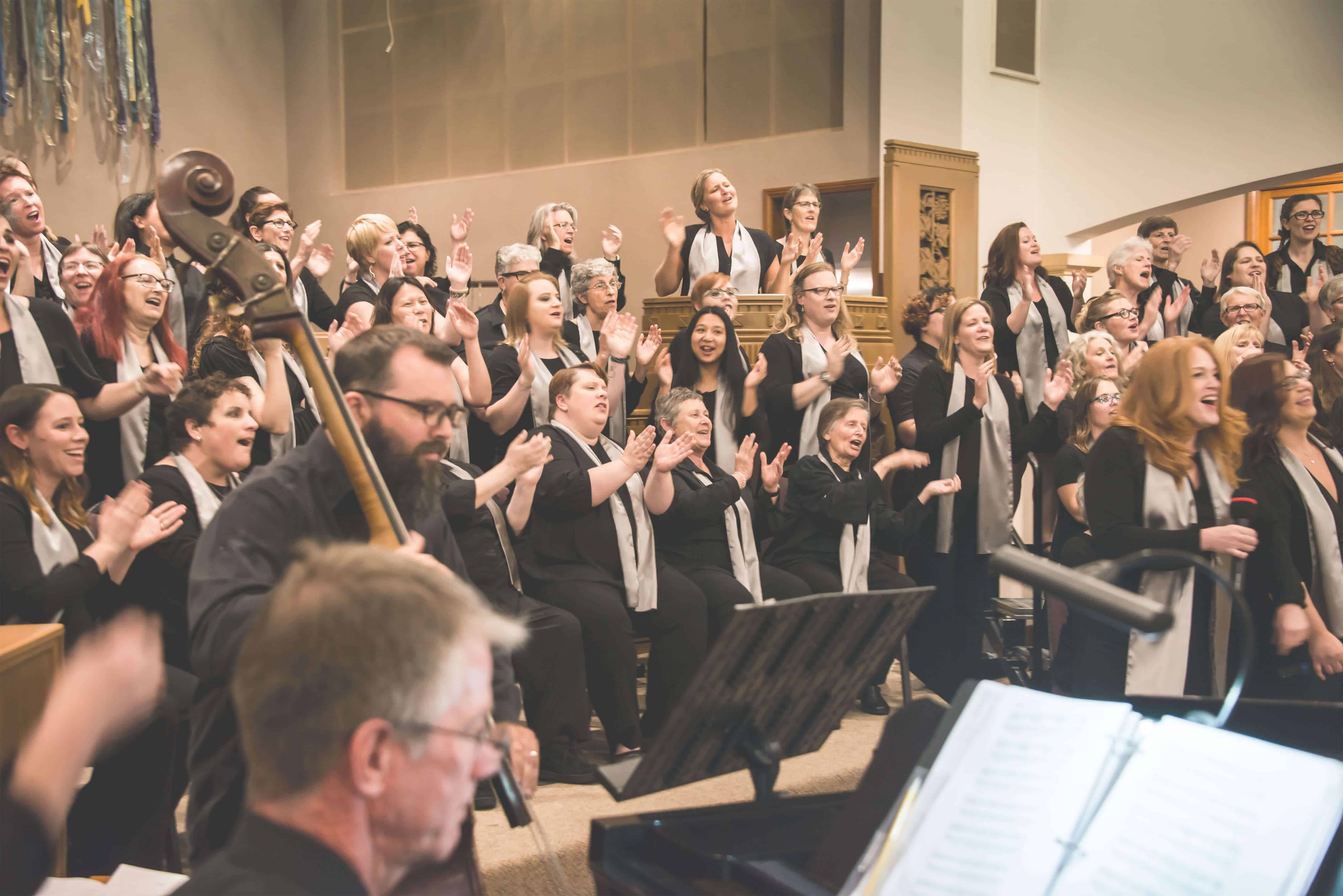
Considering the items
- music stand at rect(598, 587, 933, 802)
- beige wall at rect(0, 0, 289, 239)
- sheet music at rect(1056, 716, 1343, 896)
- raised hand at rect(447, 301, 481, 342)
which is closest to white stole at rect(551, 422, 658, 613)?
raised hand at rect(447, 301, 481, 342)

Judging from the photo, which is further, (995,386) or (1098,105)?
(1098,105)

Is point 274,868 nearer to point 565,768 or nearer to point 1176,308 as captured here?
point 565,768

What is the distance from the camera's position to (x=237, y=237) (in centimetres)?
209

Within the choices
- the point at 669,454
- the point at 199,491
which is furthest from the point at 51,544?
the point at 669,454

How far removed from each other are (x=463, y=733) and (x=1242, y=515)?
2900 millimetres

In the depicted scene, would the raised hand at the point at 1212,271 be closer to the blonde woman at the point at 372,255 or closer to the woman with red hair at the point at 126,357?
the blonde woman at the point at 372,255

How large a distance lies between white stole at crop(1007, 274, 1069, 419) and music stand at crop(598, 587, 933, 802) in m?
3.99

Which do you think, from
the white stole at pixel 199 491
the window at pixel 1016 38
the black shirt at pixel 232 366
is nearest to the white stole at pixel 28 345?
the black shirt at pixel 232 366

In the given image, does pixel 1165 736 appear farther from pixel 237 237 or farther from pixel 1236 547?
pixel 1236 547

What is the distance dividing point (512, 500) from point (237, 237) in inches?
71.0

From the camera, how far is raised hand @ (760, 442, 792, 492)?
15.1 ft

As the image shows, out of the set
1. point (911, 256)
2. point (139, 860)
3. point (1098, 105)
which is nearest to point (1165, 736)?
point (139, 860)

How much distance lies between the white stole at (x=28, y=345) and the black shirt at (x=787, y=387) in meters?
2.59

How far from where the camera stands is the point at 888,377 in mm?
5066
